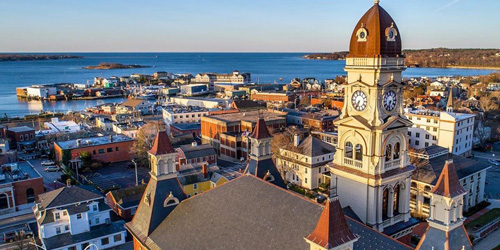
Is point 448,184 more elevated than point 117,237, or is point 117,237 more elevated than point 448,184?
point 448,184

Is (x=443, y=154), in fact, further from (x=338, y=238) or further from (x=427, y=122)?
(x=338, y=238)

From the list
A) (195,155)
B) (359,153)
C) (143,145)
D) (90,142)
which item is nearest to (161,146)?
(359,153)

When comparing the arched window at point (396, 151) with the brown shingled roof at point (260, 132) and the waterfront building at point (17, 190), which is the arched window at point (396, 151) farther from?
the waterfront building at point (17, 190)

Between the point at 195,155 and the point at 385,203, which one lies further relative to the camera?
the point at 195,155

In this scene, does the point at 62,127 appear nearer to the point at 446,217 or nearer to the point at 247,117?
the point at 247,117

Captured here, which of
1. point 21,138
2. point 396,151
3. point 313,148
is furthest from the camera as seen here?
point 21,138

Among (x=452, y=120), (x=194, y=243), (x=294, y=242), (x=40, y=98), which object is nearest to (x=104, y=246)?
(x=194, y=243)

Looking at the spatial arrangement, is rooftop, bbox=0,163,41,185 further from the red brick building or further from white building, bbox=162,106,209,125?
white building, bbox=162,106,209,125

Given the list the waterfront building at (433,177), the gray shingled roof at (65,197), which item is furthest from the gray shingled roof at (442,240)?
the gray shingled roof at (65,197)
